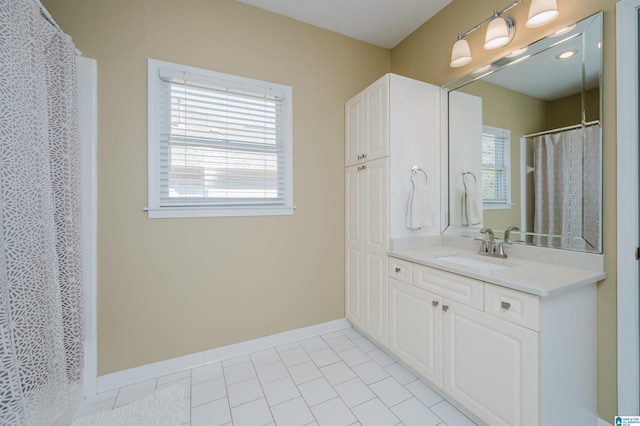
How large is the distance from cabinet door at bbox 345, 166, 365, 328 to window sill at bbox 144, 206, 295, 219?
576 mm

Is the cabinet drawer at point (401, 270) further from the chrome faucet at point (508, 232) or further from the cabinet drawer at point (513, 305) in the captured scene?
the chrome faucet at point (508, 232)

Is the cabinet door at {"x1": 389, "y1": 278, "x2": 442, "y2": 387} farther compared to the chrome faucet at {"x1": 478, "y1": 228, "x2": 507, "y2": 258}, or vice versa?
the chrome faucet at {"x1": 478, "y1": 228, "x2": 507, "y2": 258}

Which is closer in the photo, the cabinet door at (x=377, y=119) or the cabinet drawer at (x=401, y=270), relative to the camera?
the cabinet drawer at (x=401, y=270)

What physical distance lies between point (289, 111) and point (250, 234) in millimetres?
1125

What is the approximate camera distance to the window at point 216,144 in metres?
1.94

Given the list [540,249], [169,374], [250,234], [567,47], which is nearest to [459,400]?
[540,249]

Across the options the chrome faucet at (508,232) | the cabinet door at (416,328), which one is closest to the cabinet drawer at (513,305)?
the cabinet door at (416,328)

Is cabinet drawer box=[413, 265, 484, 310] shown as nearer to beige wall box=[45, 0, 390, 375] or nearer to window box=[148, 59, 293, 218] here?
beige wall box=[45, 0, 390, 375]

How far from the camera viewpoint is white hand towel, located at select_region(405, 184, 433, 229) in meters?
2.07

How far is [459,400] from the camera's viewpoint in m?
1.50

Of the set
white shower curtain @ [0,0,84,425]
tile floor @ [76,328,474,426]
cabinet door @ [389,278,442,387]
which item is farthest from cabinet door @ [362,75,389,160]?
white shower curtain @ [0,0,84,425]

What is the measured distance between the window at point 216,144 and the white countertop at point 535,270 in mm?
1263

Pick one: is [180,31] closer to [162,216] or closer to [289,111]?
[289,111]

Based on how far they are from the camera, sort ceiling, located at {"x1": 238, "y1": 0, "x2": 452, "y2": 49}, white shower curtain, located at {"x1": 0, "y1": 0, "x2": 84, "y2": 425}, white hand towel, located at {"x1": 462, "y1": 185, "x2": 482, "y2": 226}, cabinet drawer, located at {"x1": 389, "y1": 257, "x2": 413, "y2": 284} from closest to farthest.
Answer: white shower curtain, located at {"x1": 0, "y1": 0, "x2": 84, "y2": 425} < cabinet drawer, located at {"x1": 389, "y1": 257, "x2": 413, "y2": 284} < white hand towel, located at {"x1": 462, "y1": 185, "x2": 482, "y2": 226} < ceiling, located at {"x1": 238, "y1": 0, "x2": 452, "y2": 49}
